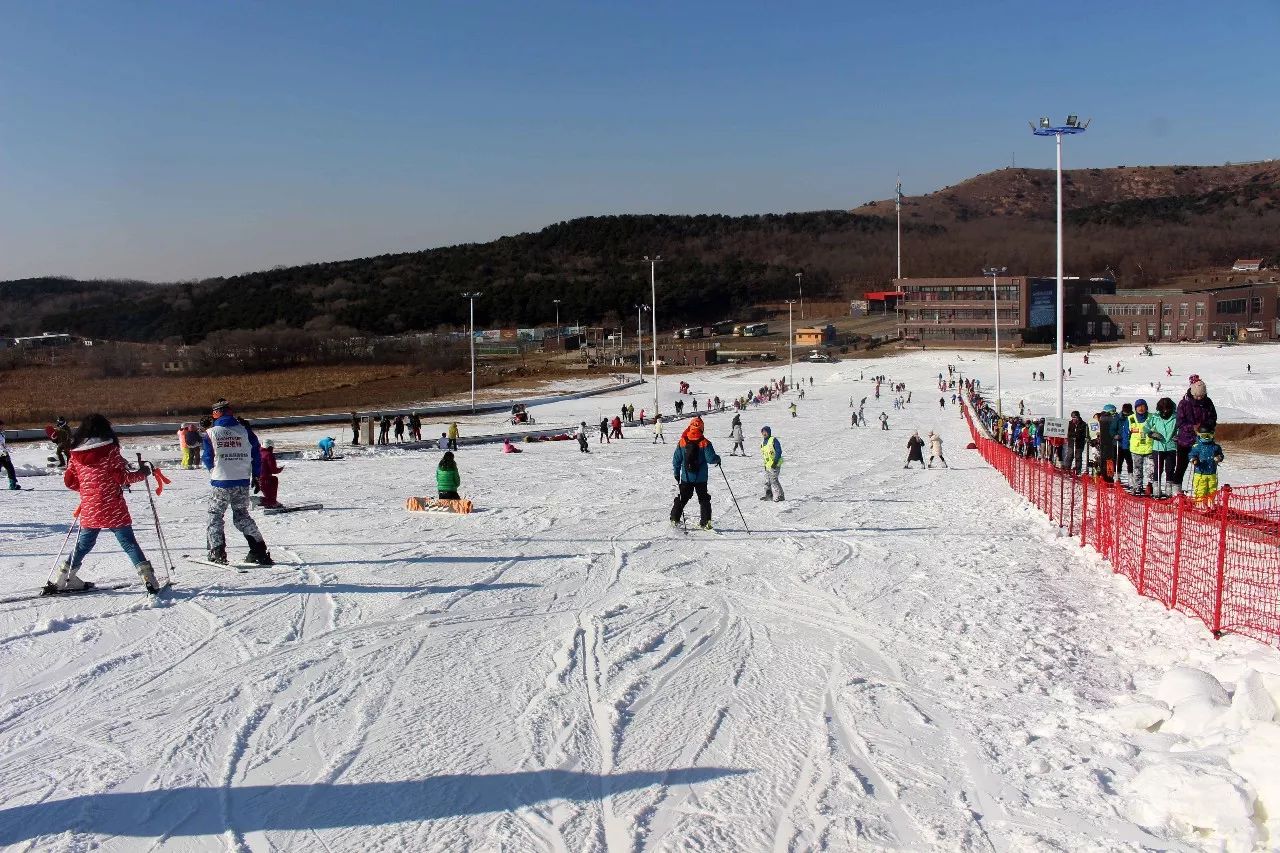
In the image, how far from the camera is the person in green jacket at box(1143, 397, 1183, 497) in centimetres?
1197

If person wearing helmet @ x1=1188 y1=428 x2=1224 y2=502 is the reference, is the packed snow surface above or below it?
below

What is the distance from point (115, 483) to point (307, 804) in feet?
12.8

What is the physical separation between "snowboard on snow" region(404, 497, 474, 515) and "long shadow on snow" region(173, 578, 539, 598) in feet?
15.5

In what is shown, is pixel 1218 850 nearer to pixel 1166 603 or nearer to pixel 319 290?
pixel 1166 603

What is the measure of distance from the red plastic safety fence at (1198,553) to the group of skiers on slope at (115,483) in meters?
7.02

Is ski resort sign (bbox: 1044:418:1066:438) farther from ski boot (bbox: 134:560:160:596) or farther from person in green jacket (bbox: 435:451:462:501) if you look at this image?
ski boot (bbox: 134:560:160:596)

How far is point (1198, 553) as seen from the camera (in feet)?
26.5

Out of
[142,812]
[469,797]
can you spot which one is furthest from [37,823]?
[469,797]

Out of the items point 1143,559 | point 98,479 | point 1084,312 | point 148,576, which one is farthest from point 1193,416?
point 1084,312

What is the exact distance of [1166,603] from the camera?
7.31 meters

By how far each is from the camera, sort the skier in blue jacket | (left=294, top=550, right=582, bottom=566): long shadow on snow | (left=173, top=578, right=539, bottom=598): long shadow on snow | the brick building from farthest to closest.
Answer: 1. the brick building
2. (left=294, top=550, right=582, bottom=566): long shadow on snow
3. the skier in blue jacket
4. (left=173, top=578, right=539, bottom=598): long shadow on snow

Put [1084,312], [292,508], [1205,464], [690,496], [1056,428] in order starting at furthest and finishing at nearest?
[1084,312], [1056,428], [292,508], [1205,464], [690,496]

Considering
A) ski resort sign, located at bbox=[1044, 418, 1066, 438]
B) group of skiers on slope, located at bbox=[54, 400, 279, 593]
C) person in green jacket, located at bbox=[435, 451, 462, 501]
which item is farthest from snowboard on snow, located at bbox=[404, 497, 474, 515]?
ski resort sign, located at bbox=[1044, 418, 1066, 438]

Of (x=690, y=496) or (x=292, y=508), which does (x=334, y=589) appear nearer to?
(x=690, y=496)
